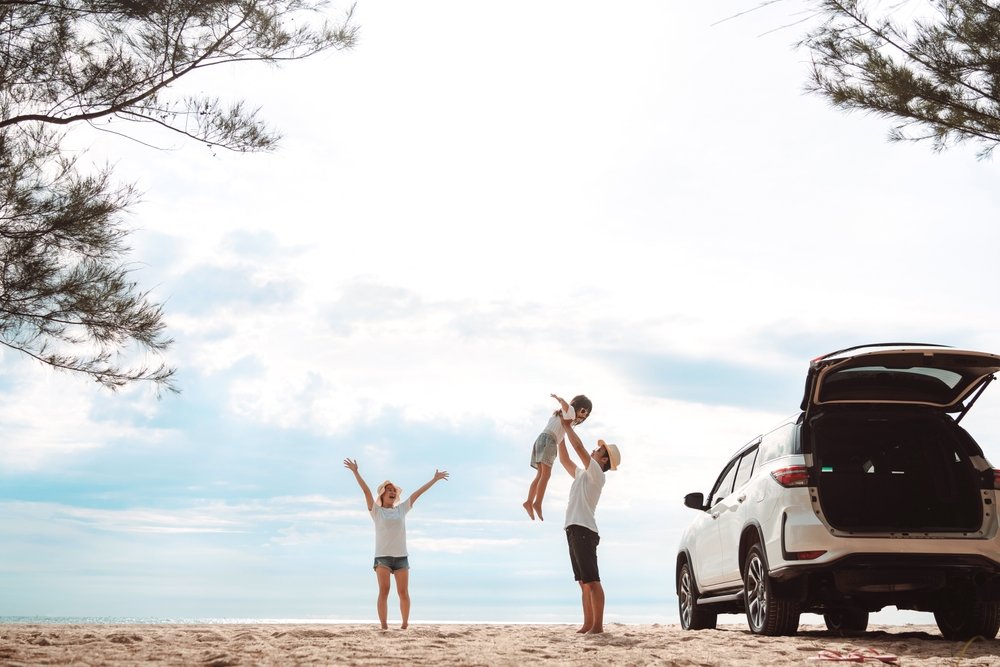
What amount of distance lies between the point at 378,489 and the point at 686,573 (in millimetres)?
3342

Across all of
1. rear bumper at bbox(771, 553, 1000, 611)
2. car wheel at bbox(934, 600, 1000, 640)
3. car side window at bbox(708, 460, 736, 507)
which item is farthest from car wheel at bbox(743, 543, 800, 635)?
car wheel at bbox(934, 600, 1000, 640)

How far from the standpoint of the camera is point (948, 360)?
7.60 metres

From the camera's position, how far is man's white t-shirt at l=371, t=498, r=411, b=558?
9.27 metres

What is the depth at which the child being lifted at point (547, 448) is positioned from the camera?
899 cm

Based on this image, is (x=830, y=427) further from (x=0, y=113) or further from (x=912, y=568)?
(x=0, y=113)

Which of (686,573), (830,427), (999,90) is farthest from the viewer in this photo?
(999,90)

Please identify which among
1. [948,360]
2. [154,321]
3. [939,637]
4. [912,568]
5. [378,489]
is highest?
[154,321]

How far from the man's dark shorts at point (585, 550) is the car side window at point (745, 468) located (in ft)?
4.94

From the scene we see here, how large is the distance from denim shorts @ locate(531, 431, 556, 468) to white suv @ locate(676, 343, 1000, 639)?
1791 mm

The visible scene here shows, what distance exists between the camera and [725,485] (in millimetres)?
9602

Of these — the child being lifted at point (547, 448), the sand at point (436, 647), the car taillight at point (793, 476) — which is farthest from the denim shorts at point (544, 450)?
the car taillight at point (793, 476)

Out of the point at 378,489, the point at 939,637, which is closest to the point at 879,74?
the point at 939,637

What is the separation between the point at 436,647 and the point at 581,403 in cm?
271

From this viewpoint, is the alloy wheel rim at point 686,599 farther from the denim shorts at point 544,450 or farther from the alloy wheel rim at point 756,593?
the denim shorts at point 544,450
